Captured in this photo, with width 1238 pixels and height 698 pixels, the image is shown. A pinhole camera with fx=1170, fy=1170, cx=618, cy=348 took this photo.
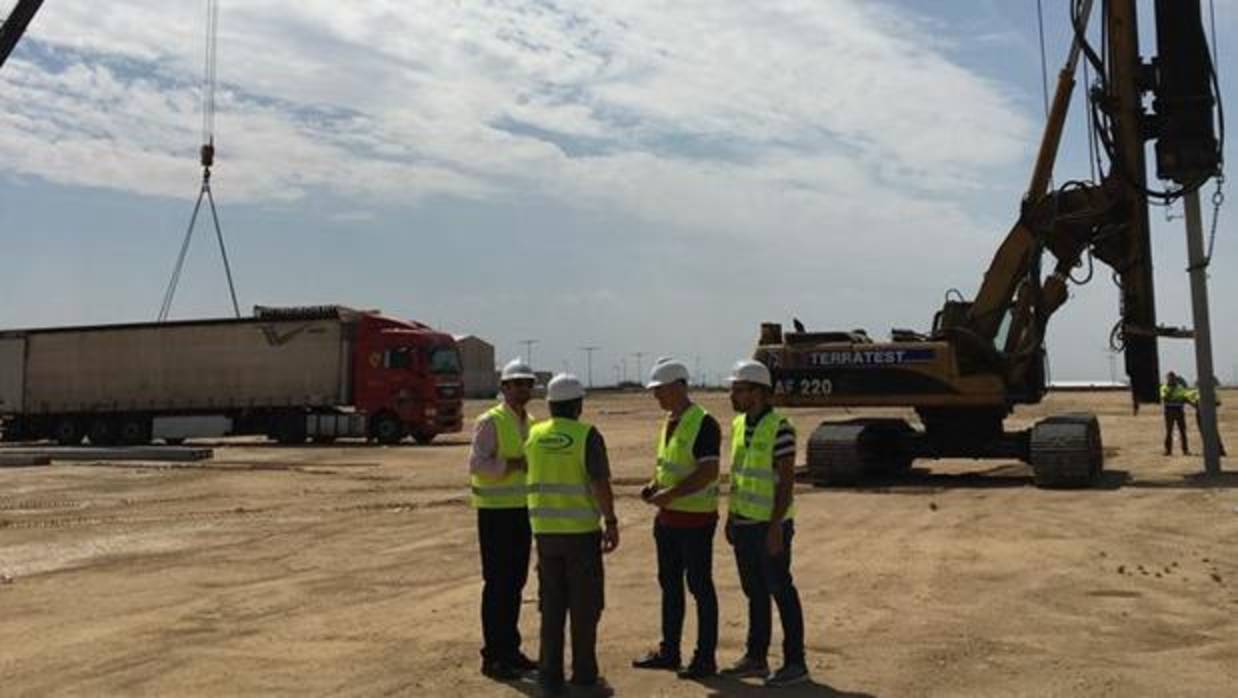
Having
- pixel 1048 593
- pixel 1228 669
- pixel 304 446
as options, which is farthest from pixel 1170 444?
pixel 304 446

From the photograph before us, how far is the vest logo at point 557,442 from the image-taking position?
6910 mm

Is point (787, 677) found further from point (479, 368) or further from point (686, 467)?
point (479, 368)

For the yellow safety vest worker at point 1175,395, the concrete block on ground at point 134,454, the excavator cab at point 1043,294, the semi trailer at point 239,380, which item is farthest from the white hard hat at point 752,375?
the semi trailer at point 239,380

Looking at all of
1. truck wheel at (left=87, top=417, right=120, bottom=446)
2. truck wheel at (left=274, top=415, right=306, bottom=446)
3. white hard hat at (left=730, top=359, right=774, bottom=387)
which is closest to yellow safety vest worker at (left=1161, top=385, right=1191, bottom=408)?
white hard hat at (left=730, top=359, right=774, bottom=387)

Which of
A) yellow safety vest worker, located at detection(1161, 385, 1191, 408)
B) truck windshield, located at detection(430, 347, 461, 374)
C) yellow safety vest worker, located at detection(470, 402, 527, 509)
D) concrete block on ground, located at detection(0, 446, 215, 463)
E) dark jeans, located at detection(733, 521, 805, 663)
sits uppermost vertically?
truck windshield, located at detection(430, 347, 461, 374)

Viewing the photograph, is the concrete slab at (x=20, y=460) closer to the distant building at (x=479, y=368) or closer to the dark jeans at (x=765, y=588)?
the dark jeans at (x=765, y=588)

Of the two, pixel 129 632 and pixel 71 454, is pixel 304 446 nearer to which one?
pixel 71 454

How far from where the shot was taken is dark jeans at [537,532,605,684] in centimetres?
683

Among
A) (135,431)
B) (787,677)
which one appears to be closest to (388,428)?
Result: (135,431)

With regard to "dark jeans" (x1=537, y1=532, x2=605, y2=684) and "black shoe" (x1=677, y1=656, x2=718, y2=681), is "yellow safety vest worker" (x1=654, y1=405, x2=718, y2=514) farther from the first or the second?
"black shoe" (x1=677, y1=656, x2=718, y2=681)

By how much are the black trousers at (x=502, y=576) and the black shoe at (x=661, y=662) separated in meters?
0.83

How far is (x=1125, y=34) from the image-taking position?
1989 cm

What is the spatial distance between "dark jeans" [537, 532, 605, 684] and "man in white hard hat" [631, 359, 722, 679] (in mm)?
601

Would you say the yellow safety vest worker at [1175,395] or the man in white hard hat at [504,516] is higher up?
the yellow safety vest worker at [1175,395]
